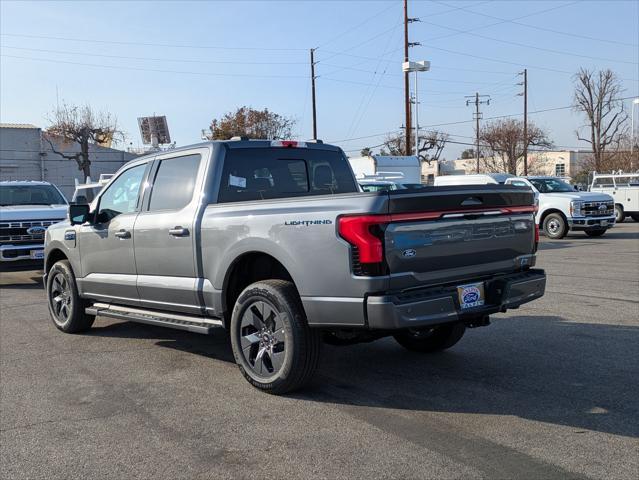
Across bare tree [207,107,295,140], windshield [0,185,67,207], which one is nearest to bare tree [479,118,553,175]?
bare tree [207,107,295,140]

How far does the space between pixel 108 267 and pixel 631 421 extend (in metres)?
4.96

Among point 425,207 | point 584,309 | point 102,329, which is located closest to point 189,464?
point 425,207

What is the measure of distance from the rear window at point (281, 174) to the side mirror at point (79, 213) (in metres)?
2.12

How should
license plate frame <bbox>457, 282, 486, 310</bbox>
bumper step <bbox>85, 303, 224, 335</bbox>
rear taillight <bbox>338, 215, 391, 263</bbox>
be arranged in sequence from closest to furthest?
rear taillight <bbox>338, 215, 391, 263</bbox>, license plate frame <bbox>457, 282, 486, 310</bbox>, bumper step <bbox>85, 303, 224, 335</bbox>

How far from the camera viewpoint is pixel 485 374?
5.39 metres

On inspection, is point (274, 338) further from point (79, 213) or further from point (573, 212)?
point (573, 212)

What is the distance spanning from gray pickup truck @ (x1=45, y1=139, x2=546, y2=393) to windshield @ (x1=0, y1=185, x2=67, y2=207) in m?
6.88

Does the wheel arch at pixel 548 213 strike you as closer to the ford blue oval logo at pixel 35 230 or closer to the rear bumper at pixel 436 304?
the ford blue oval logo at pixel 35 230

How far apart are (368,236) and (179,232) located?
2075 mm

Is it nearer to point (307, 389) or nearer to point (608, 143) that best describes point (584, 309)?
point (307, 389)

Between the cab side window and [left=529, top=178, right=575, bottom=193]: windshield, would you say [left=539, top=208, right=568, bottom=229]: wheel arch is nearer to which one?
[left=529, top=178, right=575, bottom=193]: windshield

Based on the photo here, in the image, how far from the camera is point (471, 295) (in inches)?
185

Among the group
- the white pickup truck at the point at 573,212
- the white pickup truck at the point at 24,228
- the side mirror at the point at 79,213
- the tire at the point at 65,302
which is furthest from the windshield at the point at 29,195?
the white pickup truck at the point at 573,212

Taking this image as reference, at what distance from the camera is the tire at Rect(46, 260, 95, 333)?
7340 millimetres
